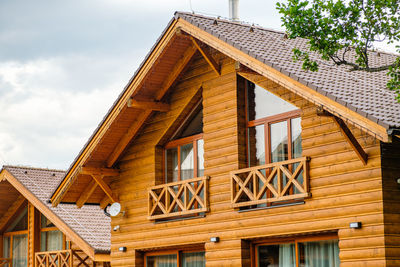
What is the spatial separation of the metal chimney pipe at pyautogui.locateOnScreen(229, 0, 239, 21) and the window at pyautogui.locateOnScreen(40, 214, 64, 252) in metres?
8.05

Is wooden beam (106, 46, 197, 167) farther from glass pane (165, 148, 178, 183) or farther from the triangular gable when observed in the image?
the triangular gable

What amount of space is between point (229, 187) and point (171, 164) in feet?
7.50

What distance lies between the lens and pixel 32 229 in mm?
22234

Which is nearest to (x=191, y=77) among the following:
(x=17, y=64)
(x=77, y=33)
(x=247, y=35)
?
(x=247, y=35)

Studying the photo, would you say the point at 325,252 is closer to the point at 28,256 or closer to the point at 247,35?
the point at 247,35

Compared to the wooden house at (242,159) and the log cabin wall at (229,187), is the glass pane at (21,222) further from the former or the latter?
the log cabin wall at (229,187)

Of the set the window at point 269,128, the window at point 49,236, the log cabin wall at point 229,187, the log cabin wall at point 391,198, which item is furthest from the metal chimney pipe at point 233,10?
the window at point 49,236

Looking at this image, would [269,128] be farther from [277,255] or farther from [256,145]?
[277,255]

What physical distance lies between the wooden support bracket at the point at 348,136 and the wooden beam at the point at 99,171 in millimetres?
6278

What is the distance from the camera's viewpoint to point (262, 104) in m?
14.1

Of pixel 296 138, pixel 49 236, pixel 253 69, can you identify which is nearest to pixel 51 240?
pixel 49 236

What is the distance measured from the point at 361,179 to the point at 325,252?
1375mm

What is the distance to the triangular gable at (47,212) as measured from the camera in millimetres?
18845

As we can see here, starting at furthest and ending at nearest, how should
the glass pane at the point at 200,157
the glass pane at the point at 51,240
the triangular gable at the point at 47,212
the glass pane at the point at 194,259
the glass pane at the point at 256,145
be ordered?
the glass pane at the point at 51,240 → the triangular gable at the point at 47,212 → the glass pane at the point at 200,157 → the glass pane at the point at 194,259 → the glass pane at the point at 256,145
